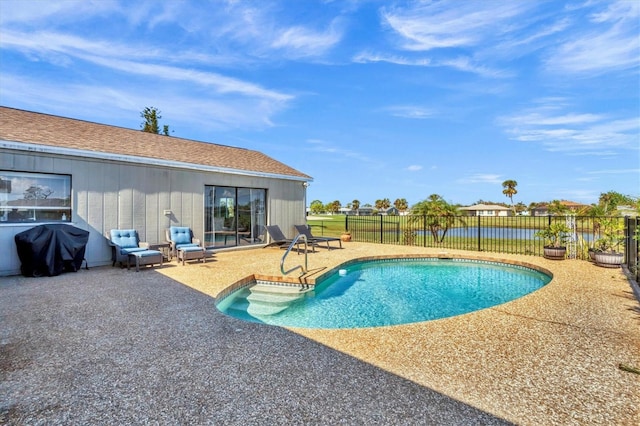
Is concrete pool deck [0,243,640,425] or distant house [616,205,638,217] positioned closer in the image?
concrete pool deck [0,243,640,425]

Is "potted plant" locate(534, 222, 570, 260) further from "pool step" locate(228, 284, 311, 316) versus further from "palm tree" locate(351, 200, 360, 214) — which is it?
"palm tree" locate(351, 200, 360, 214)

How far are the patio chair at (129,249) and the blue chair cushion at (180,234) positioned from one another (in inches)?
34.1

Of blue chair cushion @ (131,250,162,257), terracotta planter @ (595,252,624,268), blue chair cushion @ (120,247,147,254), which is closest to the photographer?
blue chair cushion @ (131,250,162,257)

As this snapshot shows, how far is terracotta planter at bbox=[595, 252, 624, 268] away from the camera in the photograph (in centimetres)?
809

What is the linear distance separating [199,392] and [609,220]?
1058 cm

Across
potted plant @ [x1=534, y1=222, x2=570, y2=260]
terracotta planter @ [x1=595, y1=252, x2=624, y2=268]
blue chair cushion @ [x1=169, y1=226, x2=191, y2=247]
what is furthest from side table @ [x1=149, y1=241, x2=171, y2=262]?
terracotta planter @ [x1=595, y1=252, x2=624, y2=268]

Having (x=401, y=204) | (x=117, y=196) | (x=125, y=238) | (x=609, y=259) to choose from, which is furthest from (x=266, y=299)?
(x=401, y=204)

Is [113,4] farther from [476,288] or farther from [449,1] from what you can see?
[476,288]

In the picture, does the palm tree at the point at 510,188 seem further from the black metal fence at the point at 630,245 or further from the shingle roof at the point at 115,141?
the black metal fence at the point at 630,245

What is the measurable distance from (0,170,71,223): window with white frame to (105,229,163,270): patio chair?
3.61 feet

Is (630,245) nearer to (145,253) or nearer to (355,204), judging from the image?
(145,253)

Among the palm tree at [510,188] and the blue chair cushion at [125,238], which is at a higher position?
the palm tree at [510,188]

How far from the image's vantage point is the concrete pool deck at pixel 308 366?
231 cm

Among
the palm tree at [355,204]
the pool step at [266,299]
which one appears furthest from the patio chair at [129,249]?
the palm tree at [355,204]
